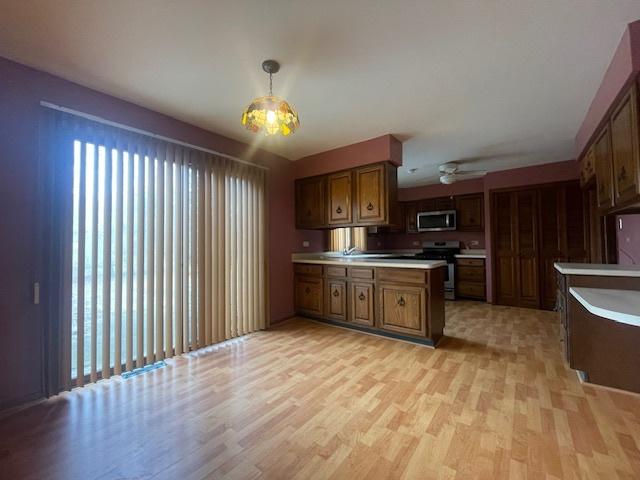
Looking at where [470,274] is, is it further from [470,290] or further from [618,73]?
[618,73]

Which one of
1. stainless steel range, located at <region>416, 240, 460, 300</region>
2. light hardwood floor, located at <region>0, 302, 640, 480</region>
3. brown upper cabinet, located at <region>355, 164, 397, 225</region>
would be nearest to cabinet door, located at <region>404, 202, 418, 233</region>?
stainless steel range, located at <region>416, 240, 460, 300</region>

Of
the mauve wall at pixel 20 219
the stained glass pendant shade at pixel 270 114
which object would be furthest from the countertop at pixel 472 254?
the mauve wall at pixel 20 219

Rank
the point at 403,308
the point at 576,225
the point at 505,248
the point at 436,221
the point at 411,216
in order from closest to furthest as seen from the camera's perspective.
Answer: the point at 403,308, the point at 576,225, the point at 505,248, the point at 436,221, the point at 411,216

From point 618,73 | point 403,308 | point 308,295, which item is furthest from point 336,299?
point 618,73

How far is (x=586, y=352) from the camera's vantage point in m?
2.16

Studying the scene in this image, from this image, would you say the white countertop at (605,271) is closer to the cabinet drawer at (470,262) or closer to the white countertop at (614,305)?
the white countertop at (614,305)

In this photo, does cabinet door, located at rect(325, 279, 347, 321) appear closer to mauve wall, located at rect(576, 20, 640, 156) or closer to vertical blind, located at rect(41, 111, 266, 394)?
vertical blind, located at rect(41, 111, 266, 394)

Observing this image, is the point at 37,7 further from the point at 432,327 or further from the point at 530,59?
the point at 432,327

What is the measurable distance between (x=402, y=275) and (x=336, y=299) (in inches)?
39.3

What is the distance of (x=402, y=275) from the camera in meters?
3.06

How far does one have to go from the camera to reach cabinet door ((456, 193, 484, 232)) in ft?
17.3

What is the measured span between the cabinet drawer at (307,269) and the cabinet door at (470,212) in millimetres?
3363

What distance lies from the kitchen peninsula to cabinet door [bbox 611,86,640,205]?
1.51 metres

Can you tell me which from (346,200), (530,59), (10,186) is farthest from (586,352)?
(10,186)
